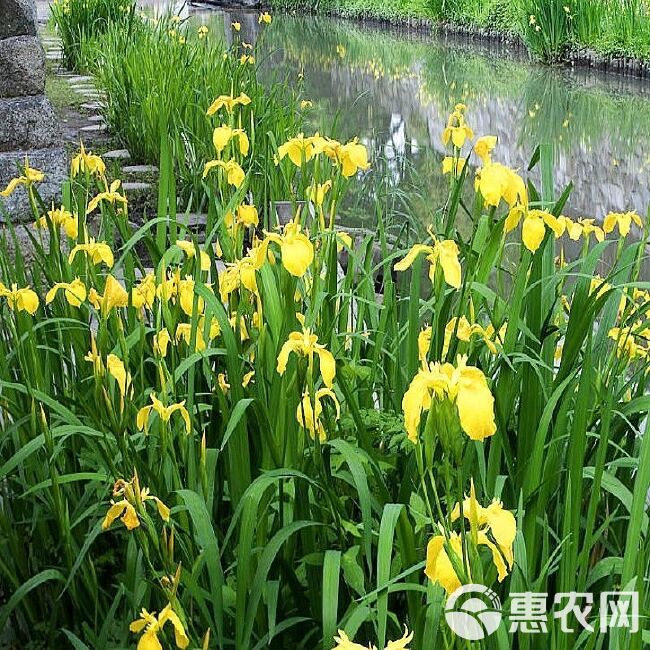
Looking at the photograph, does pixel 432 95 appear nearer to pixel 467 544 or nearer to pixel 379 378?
pixel 379 378

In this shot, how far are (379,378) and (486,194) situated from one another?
574 millimetres

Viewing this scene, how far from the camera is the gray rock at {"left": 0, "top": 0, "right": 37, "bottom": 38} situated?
243cm

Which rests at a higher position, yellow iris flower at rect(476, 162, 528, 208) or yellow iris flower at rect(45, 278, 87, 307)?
yellow iris flower at rect(476, 162, 528, 208)

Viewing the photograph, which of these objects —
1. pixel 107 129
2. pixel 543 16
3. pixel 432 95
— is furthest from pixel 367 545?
pixel 543 16

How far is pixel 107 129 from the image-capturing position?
466 cm

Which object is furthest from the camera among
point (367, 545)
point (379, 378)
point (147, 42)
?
point (147, 42)

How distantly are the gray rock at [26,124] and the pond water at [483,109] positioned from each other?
78 cm

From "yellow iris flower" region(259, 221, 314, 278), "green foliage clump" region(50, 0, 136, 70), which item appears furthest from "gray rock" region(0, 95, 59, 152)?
"green foliage clump" region(50, 0, 136, 70)

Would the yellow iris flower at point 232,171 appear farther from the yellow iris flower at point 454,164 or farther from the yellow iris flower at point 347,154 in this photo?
the yellow iris flower at point 454,164

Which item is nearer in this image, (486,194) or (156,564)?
(486,194)

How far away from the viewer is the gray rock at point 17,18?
2432 millimetres

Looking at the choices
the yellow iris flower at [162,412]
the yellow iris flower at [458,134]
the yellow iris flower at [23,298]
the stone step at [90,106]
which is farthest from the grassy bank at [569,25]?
the yellow iris flower at [162,412]

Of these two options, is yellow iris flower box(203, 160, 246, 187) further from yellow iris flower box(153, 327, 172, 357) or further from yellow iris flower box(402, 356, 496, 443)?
yellow iris flower box(402, 356, 496, 443)

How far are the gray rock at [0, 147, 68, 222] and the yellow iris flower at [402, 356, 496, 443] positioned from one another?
204 centimetres
